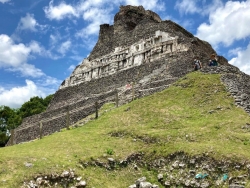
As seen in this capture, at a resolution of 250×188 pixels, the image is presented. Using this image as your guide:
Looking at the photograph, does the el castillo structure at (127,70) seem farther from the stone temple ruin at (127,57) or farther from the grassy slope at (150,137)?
the grassy slope at (150,137)

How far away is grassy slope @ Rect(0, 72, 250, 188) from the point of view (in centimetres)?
1248

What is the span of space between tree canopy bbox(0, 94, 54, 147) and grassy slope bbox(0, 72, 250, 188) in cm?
3320

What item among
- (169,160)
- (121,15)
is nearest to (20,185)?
(169,160)

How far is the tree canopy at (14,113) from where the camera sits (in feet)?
162

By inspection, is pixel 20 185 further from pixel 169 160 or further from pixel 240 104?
pixel 240 104

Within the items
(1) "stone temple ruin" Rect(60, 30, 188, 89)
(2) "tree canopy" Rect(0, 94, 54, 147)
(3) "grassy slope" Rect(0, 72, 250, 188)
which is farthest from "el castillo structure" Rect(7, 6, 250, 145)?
(2) "tree canopy" Rect(0, 94, 54, 147)

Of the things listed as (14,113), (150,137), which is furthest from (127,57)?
(14,113)

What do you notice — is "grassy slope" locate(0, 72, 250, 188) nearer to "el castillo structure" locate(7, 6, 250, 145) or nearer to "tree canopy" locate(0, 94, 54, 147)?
"el castillo structure" locate(7, 6, 250, 145)

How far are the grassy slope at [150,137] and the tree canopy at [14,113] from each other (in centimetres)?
3320

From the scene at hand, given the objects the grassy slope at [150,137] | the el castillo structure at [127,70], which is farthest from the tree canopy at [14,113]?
the grassy slope at [150,137]

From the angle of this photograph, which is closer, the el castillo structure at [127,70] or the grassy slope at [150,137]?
the grassy slope at [150,137]

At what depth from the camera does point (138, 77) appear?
32.0 m

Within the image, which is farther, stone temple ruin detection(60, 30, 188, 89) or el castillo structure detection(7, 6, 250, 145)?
stone temple ruin detection(60, 30, 188, 89)

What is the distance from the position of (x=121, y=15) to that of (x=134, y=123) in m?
33.0
